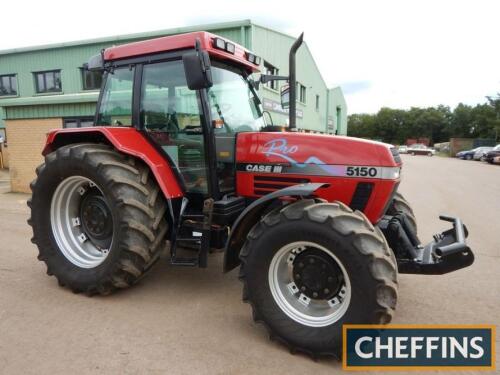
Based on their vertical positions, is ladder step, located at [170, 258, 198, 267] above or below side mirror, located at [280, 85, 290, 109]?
below

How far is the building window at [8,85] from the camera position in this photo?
61.4 ft

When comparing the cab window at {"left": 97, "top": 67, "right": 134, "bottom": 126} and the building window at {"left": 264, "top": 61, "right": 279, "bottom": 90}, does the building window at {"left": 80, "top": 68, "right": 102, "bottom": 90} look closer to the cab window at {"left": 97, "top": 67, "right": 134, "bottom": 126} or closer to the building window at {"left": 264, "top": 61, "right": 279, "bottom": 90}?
the building window at {"left": 264, "top": 61, "right": 279, "bottom": 90}

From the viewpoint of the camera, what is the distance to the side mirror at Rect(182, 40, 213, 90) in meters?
2.94

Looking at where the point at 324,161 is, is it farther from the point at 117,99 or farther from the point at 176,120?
the point at 117,99

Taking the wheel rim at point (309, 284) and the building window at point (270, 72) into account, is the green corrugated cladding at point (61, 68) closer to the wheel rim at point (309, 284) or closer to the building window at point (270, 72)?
the building window at point (270, 72)

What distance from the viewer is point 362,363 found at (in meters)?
2.65

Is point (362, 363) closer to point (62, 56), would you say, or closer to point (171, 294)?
point (171, 294)

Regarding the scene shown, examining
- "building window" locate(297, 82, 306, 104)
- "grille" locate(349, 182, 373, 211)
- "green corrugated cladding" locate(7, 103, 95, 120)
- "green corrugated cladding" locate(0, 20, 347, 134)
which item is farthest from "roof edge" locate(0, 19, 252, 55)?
"building window" locate(297, 82, 306, 104)

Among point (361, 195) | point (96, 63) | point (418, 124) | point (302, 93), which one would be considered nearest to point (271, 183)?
point (361, 195)

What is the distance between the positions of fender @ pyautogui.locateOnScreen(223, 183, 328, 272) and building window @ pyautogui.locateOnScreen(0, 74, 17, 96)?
2006cm

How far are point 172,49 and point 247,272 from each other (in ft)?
6.97

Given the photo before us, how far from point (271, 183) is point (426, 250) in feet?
4.80

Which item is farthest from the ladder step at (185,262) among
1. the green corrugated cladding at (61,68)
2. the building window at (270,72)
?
the green corrugated cladding at (61,68)

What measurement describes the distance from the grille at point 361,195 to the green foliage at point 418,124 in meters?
73.1
